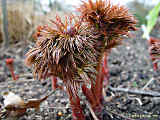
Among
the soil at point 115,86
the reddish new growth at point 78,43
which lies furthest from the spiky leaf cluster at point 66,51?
the soil at point 115,86

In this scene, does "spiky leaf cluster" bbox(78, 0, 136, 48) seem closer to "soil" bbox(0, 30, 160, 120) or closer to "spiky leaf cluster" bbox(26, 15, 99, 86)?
"spiky leaf cluster" bbox(26, 15, 99, 86)

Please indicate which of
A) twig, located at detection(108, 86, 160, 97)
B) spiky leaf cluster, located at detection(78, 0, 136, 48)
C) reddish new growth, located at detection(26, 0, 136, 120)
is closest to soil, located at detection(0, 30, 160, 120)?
twig, located at detection(108, 86, 160, 97)

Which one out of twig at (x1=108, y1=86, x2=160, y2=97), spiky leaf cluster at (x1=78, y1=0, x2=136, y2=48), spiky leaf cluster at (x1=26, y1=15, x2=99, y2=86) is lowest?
twig at (x1=108, y1=86, x2=160, y2=97)

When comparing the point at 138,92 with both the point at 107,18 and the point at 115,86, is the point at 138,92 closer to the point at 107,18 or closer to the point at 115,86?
the point at 115,86

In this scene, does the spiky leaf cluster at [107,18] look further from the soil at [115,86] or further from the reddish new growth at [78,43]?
the soil at [115,86]

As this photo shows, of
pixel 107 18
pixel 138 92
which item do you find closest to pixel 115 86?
pixel 138 92

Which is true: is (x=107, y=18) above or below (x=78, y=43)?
above

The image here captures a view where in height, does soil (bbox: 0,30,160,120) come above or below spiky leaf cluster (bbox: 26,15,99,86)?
below
